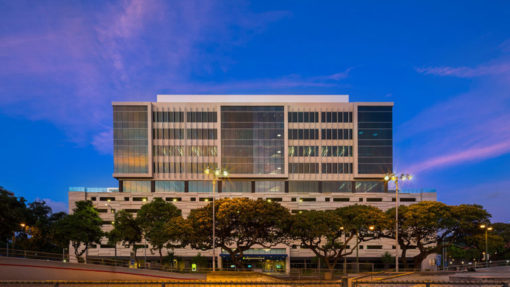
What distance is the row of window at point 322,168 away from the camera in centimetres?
8038

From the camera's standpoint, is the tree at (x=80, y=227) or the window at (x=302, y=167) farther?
the window at (x=302, y=167)

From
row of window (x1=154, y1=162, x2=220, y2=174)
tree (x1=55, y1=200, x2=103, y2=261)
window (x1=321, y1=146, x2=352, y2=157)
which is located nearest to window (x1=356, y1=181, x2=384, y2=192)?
window (x1=321, y1=146, x2=352, y2=157)

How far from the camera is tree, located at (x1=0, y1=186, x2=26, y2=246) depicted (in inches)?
1671

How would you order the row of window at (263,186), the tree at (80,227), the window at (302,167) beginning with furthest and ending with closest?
the window at (302,167) → the row of window at (263,186) → the tree at (80,227)

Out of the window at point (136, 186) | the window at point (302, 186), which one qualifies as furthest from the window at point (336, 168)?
the window at point (136, 186)

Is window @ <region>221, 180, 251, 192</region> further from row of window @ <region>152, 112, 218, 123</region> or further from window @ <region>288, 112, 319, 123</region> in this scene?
window @ <region>288, 112, 319, 123</region>

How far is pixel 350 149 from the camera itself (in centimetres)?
8050

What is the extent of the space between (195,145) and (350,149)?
3322 centimetres

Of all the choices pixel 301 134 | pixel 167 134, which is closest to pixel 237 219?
pixel 301 134

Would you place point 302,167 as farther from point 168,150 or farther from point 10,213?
point 10,213

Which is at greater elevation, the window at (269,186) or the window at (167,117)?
the window at (167,117)

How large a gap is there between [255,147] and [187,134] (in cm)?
1491

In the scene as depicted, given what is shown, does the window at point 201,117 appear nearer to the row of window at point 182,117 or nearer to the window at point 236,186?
the row of window at point 182,117

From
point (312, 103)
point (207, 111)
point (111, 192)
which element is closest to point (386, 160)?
point (312, 103)
